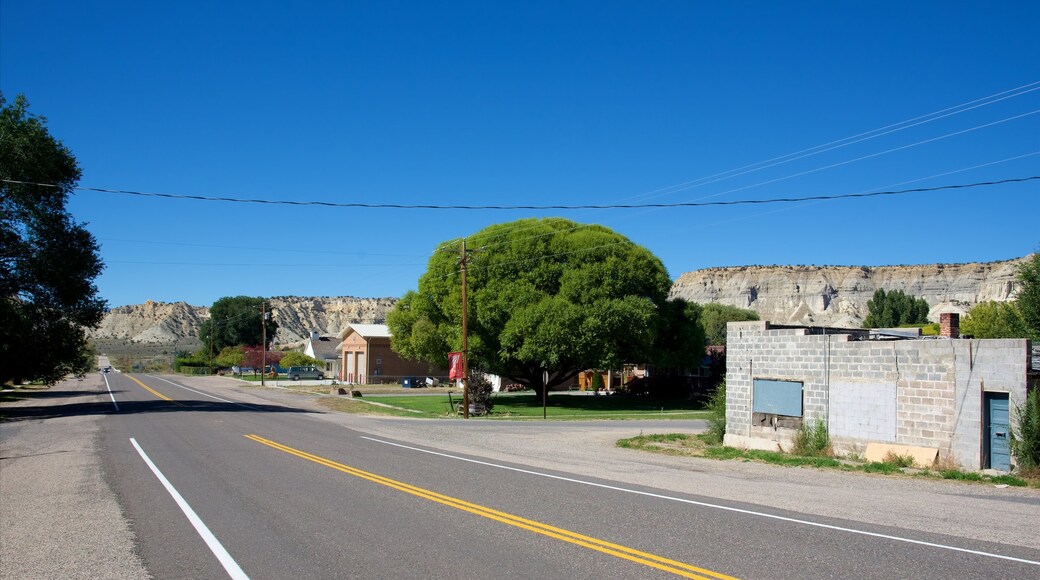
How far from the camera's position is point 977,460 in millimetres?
15547

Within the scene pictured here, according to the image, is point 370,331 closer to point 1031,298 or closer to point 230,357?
point 230,357

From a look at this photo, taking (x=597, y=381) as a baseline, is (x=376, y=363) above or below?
above

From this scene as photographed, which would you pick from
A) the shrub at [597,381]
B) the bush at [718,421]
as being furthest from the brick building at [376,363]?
the bush at [718,421]

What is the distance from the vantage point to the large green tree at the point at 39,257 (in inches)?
1323

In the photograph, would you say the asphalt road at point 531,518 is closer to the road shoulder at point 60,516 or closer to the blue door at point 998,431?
the road shoulder at point 60,516

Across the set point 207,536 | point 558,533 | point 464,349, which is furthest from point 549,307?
point 207,536

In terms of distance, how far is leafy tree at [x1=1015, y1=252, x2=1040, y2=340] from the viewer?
33062 mm

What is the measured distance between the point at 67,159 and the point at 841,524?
125ft

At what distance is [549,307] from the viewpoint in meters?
41.9

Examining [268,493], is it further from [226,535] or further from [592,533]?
[592,533]

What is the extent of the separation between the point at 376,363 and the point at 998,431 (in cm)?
6213

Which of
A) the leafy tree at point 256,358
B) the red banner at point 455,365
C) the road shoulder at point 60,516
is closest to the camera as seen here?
the road shoulder at point 60,516

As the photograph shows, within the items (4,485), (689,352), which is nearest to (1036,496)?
(4,485)

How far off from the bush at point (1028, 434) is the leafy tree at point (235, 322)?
11475 centimetres
